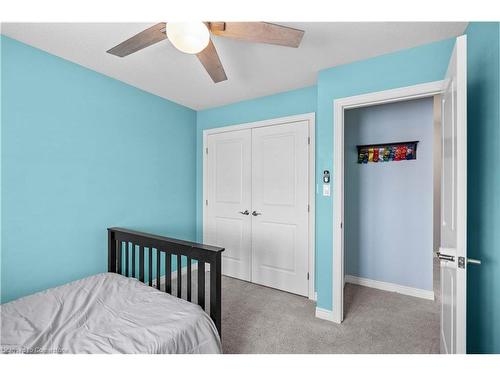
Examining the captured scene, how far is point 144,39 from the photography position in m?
1.38

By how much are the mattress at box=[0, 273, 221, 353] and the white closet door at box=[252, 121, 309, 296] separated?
4.93 feet

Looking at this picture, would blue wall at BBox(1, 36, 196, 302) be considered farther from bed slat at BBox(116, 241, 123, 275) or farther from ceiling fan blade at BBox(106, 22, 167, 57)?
ceiling fan blade at BBox(106, 22, 167, 57)

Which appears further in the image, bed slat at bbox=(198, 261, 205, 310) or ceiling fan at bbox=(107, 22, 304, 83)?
bed slat at bbox=(198, 261, 205, 310)

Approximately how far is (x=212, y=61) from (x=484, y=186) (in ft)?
5.70

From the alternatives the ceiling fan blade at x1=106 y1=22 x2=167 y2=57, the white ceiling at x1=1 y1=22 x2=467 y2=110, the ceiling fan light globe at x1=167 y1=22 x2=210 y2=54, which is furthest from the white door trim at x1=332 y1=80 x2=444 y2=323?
the ceiling fan blade at x1=106 y1=22 x2=167 y2=57

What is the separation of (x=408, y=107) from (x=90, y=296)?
3.51 m

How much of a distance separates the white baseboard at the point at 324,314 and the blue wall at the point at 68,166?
6.50 ft

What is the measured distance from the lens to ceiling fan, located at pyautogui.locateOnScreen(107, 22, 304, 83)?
1.14 m

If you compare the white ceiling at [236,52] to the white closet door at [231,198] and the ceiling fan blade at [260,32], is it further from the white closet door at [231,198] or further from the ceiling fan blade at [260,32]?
the white closet door at [231,198]

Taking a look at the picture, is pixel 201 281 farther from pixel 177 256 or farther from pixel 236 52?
pixel 236 52

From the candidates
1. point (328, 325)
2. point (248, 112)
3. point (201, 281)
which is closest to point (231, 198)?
point (248, 112)
